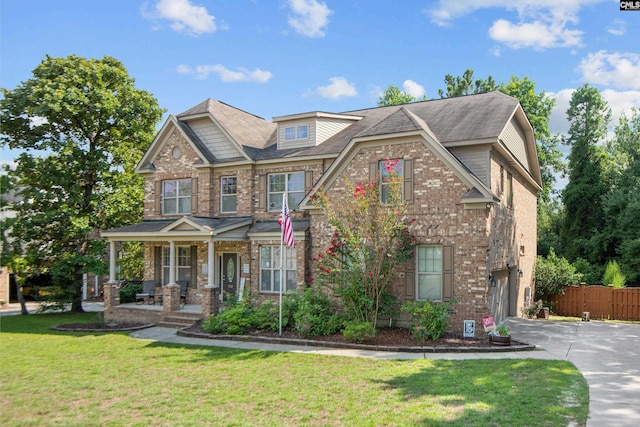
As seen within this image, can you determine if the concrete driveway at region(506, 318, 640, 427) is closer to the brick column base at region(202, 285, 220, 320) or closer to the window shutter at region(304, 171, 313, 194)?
the window shutter at region(304, 171, 313, 194)

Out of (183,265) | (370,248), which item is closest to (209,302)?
(183,265)

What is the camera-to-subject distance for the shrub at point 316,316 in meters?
14.4

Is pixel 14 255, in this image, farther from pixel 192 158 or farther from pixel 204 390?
pixel 204 390

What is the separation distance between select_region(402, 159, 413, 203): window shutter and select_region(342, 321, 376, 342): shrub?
4302 mm

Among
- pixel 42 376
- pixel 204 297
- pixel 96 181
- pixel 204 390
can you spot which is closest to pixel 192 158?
pixel 96 181

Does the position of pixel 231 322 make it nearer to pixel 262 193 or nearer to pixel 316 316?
pixel 316 316

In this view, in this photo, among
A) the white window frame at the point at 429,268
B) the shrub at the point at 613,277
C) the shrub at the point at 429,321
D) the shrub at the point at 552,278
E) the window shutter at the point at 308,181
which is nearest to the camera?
the shrub at the point at 429,321

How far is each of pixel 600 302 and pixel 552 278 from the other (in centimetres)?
213

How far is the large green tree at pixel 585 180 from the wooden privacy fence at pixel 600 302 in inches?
335

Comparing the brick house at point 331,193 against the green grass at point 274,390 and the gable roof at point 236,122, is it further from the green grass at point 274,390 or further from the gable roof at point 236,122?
the green grass at point 274,390

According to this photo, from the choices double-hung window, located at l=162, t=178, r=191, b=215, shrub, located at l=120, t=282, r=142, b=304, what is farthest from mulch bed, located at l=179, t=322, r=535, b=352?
shrub, located at l=120, t=282, r=142, b=304

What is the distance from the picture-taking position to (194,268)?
20438 millimetres

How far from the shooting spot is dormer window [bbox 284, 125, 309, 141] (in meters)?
20.1

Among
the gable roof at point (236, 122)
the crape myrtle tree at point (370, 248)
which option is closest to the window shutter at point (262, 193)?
the gable roof at point (236, 122)
